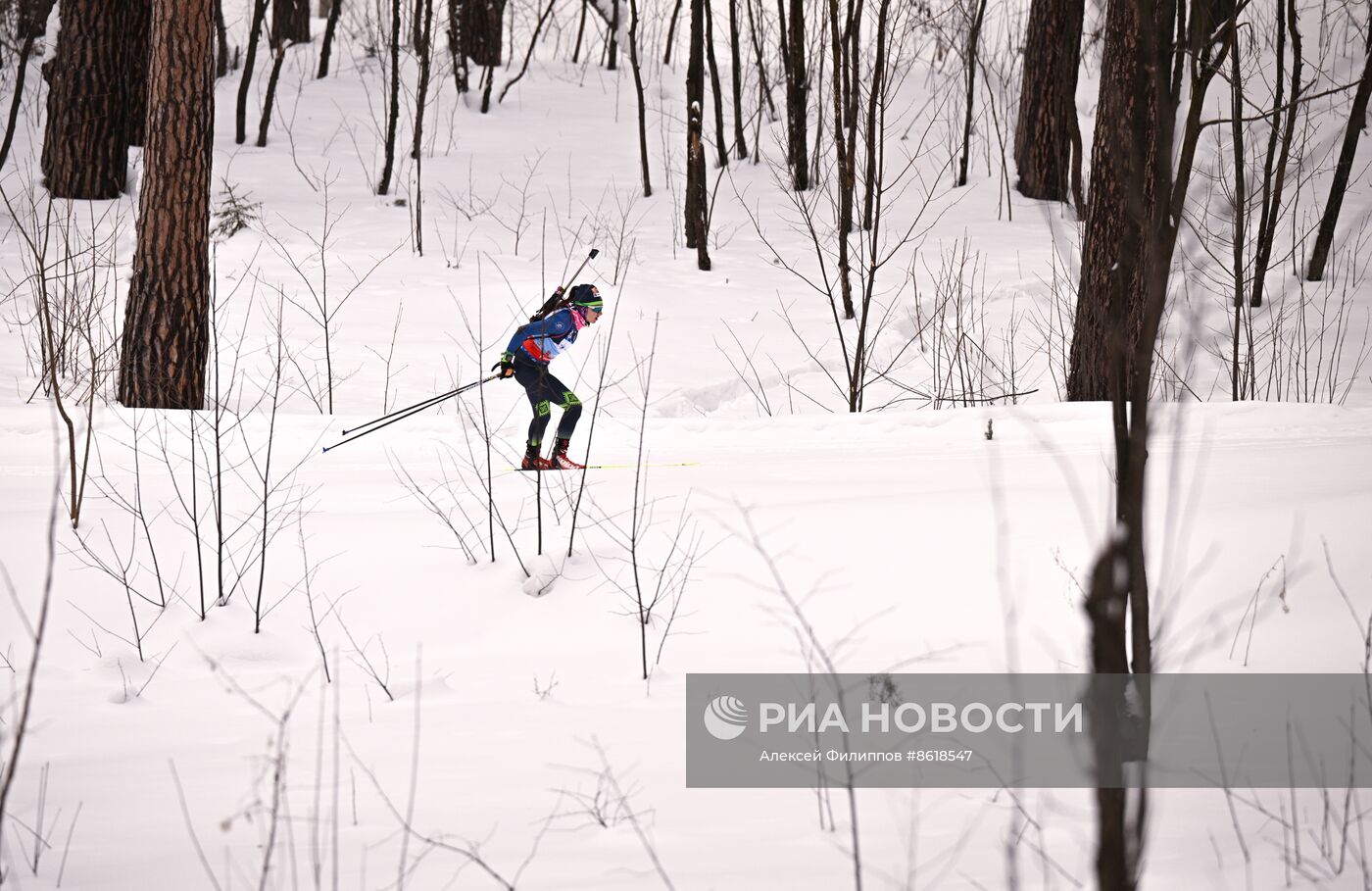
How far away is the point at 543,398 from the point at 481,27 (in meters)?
14.6

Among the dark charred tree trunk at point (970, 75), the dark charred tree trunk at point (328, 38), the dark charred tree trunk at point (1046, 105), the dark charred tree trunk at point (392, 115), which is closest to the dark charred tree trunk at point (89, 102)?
the dark charred tree trunk at point (392, 115)

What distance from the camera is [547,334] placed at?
614 centimetres

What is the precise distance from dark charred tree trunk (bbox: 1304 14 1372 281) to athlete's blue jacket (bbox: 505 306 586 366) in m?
8.35

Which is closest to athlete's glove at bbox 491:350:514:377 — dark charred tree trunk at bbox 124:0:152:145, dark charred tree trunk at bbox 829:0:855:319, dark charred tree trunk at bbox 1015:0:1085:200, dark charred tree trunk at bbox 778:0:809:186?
dark charred tree trunk at bbox 829:0:855:319

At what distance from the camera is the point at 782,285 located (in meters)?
12.1

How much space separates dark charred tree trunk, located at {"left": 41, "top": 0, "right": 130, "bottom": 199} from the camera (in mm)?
11773

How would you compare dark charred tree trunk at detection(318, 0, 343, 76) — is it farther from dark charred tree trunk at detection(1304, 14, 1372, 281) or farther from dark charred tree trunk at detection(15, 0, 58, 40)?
dark charred tree trunk at detection(1304, 14, 1372, 281)

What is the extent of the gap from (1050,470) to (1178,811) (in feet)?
9.58

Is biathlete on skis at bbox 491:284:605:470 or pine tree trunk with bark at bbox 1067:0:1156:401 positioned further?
pine tree trunk with bark at bbox 1067:0:1156:401

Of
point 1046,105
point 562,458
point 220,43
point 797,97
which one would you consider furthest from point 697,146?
point 220,43

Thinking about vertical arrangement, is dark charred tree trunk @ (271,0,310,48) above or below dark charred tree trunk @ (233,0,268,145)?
above

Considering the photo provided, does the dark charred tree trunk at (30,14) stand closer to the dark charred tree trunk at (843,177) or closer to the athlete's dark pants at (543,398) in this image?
the dark charred tree trunk at (843,177)

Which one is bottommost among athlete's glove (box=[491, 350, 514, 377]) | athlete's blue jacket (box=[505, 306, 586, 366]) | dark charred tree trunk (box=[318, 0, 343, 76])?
athlete's glove (box=[491, 350, 514, 377])

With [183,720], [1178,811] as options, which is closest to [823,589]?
[1178,811]
